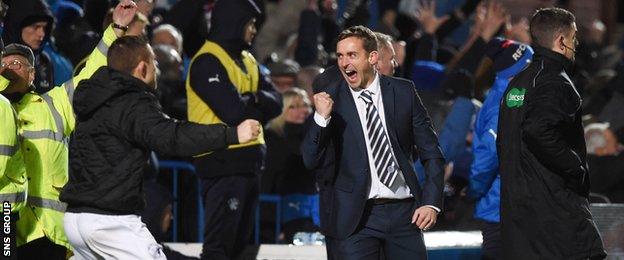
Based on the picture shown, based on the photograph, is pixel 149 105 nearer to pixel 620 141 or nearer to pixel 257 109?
pixel 257 109

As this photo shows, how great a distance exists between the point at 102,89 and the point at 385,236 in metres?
1.81

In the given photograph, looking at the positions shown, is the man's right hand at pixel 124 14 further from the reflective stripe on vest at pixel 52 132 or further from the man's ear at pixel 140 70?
the man's ear at pixel 140 70

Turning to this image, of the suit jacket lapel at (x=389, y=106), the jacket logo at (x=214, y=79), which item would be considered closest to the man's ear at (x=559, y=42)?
the suit jacket lapel at (x=389, y=106)

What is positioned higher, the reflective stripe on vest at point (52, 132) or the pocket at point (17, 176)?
the reflective stripe on vest at point (52, 132)

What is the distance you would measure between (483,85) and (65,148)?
16.7ft

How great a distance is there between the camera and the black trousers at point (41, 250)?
807 centimetres

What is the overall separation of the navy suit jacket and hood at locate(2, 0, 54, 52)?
2.74 metres

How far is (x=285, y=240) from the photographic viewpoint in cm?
1145

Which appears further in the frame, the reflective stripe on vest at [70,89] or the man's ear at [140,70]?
the reflective stripe on vest at [70,89]

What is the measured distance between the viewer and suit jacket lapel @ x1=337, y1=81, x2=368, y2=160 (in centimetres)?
772

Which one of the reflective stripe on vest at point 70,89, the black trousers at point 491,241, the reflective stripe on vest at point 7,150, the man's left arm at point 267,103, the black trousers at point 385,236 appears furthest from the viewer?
the man's left arm at point 267,103

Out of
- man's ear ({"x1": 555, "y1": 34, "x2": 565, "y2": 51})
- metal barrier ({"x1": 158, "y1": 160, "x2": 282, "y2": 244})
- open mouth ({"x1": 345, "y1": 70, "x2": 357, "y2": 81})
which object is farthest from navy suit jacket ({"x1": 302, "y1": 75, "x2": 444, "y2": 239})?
metal barrier ({"x1": 158, "y1": 160, "x2": 282, "y2": 244})

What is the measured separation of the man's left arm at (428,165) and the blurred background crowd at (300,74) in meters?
0.81

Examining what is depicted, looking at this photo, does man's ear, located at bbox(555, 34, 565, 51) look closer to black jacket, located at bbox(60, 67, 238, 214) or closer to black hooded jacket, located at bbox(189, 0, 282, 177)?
black jacket, located at bbox(60, 67, 238, 214)
